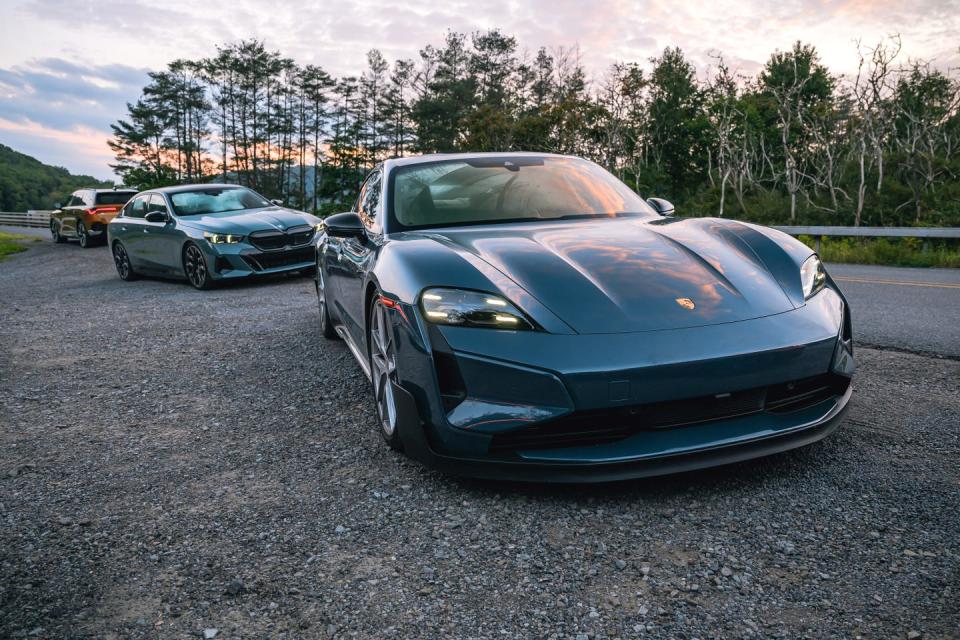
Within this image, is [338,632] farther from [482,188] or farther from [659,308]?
[482,188]

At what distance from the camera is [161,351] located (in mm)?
6156

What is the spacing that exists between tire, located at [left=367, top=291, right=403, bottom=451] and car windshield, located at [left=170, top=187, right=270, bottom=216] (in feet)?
28.3

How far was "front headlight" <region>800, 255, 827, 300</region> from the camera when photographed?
311 cm

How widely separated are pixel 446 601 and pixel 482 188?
274 centimetres

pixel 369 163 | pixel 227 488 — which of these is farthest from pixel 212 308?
pixel 369 163

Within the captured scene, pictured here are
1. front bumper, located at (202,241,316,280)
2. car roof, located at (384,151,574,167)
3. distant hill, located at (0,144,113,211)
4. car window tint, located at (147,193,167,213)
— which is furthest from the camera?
distant hill, located at (0,144,113,211)

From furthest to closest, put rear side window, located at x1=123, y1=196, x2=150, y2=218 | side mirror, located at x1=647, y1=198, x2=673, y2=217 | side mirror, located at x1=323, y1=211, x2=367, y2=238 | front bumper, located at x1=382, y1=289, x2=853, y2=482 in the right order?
rear side window, located at x1=123, y1=196, x2=150, y2=218, side mirror, located at x1=647, y1=198, x2=673, y2=217, side mirror, located at x1=323, y1=211, x2=367, y2=238, front bumper, located at x1=382, y1=289, x2=853, y2=482

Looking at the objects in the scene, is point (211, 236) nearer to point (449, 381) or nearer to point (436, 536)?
point (449, 381)

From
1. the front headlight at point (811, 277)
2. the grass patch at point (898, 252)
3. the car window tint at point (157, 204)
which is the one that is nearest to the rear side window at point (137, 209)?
the car window tint at point (157, 204)

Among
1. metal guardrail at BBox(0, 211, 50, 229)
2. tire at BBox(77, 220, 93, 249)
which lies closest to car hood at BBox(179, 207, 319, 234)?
tire at BBox(77, 220, 93, 249)

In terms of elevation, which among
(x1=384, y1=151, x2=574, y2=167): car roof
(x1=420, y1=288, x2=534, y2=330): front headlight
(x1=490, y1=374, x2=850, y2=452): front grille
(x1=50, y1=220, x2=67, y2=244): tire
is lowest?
(x1=50, y1=220, x2=67, y2=244): tire

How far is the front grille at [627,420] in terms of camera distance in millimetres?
2584

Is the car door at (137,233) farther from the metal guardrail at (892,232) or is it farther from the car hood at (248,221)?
the metal guardrail at (892,232)

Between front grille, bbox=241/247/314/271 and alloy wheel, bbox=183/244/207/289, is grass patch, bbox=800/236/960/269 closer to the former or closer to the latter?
front grille, bbox=241/247/314/271
